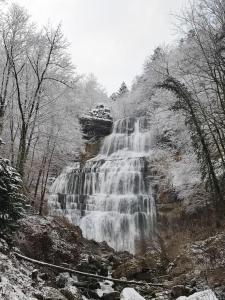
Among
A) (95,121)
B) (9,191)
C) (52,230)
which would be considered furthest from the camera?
(95,121)

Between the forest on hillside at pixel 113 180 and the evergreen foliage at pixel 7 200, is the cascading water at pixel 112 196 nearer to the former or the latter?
the forest on hillside at pixel 113 180

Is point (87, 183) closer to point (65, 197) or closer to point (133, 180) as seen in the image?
point (65, 197)

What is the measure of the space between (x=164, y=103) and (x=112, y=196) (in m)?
9.38

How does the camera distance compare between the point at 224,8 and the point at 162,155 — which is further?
the point at 162,155

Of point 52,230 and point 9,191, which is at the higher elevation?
point 9,191

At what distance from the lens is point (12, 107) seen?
19.7m

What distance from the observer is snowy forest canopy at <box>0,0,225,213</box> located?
537 inches

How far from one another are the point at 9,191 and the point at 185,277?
23.2 feet

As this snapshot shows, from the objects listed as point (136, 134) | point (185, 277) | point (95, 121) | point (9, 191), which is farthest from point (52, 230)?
point (95, 121)

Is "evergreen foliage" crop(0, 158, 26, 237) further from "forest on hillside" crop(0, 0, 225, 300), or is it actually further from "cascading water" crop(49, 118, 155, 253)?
"cascading water" crop(49, 118, 155, 253)

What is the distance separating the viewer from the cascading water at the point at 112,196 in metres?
25.2

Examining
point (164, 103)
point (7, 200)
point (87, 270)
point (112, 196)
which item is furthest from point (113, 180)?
point (7, 200)

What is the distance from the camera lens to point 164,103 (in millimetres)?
22016

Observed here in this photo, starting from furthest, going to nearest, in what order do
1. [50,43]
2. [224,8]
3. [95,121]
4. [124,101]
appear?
[124,101], [95,121], [50,43], [224,8]
